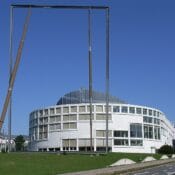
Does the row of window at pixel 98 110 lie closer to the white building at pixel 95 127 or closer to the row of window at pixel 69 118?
the white building at pixel 95 127

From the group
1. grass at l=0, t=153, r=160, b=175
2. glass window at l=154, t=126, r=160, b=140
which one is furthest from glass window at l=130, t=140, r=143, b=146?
grass at l=0, t=153, r=160, b=175

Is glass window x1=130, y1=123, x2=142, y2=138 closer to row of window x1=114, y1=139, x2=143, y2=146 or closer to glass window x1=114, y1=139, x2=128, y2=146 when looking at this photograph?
row of window x1=114, y1=139, x2=143, y2=146

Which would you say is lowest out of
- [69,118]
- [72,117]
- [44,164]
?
[44,164]

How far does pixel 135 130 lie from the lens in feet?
499

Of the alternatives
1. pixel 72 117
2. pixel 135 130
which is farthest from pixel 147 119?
pixel 72 117

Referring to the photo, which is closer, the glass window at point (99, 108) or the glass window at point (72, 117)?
the glass window at point (99, 108)

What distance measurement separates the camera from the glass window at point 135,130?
151375 mm

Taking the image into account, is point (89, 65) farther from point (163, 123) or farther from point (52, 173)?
point (163, 123)

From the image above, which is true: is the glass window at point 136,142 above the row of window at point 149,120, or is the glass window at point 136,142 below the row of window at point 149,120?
below

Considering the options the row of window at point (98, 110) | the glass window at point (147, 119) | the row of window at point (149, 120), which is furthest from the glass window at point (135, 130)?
the row of window at point (98, 110)

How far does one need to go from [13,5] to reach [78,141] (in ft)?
368

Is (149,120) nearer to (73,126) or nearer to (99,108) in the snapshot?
(99,108)

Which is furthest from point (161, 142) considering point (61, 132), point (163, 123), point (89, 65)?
point (89, 65)

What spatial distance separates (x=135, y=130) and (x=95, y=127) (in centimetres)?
1447
